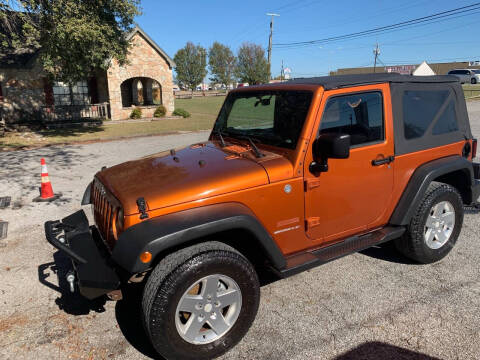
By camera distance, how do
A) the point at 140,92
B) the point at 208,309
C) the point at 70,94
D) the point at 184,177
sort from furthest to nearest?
the point at 140,92
the point at 70,94
the point at 184,177
the point at 208,309

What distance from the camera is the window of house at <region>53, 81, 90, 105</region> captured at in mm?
19641

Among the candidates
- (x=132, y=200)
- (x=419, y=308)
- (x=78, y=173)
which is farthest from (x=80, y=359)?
(x=78, y=173)

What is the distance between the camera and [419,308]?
10.2 feet

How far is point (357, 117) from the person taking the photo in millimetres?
3225

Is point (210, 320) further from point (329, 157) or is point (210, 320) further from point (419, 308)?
point (419, 308)

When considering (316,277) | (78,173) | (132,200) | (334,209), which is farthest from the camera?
(78,173)

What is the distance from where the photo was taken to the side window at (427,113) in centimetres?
347

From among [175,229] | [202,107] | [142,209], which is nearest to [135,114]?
[202,107]

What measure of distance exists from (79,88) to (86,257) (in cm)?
2075

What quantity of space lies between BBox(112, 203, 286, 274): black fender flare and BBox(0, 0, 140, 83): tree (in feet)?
37.2

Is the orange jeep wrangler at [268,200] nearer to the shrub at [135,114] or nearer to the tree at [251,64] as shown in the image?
the shrub at [135,114]

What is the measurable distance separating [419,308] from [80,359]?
2.76 meters

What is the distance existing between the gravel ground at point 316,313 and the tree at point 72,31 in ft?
31.2

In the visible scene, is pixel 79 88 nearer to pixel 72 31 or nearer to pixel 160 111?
pixel 160 111
